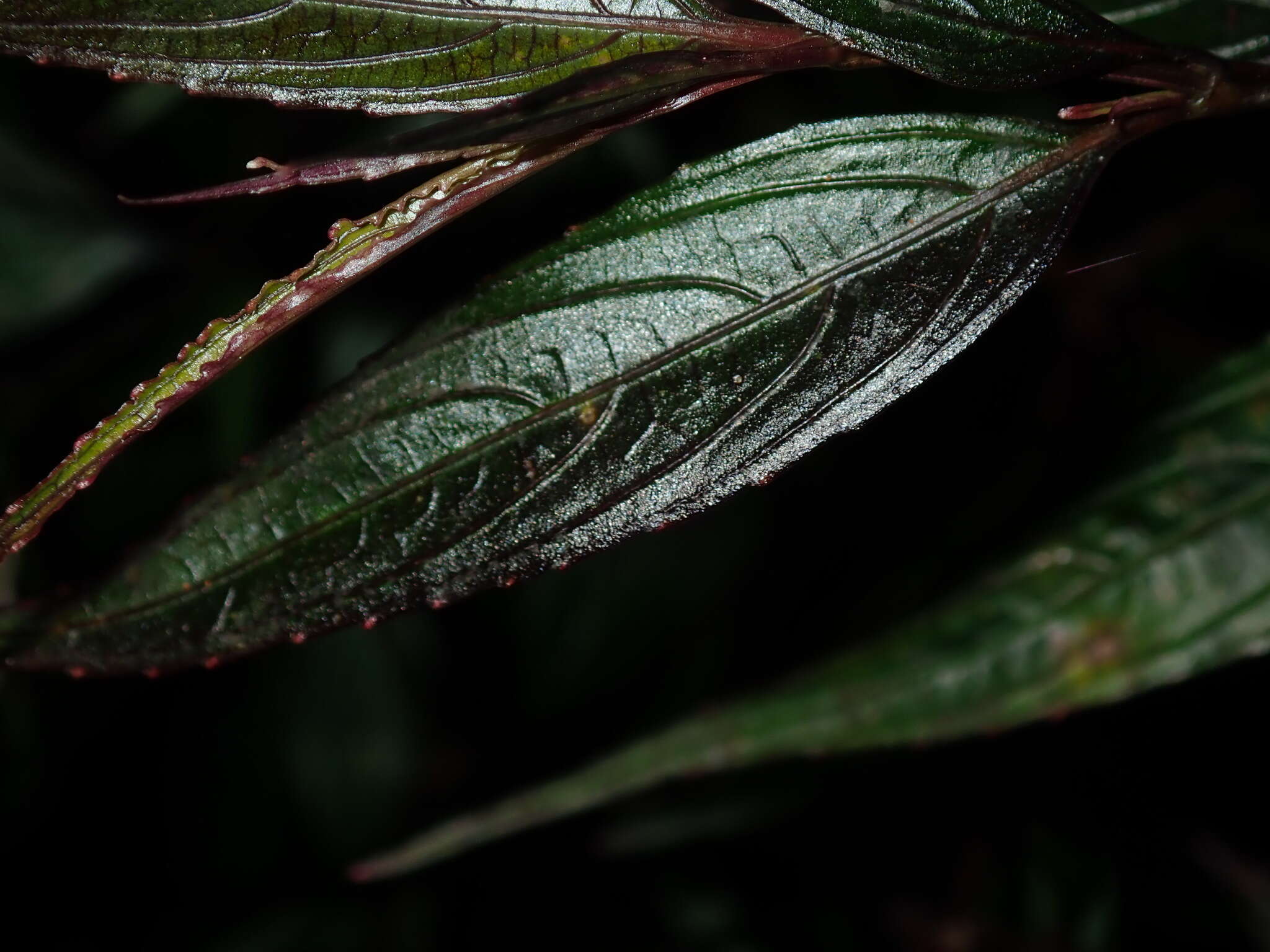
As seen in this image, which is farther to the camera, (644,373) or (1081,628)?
(1081,628)

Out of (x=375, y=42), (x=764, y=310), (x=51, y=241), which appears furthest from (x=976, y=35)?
(x=51, y=241)

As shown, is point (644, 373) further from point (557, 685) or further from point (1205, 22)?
point (557, 685)

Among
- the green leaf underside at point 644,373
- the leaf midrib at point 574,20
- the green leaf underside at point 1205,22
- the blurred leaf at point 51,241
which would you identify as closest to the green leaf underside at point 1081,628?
the green leaf underside at point 1205,22

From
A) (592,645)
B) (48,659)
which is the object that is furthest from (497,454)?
(592,645)

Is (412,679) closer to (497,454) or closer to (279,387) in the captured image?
(279,387)

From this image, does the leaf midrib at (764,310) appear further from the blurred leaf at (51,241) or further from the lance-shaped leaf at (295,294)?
the blurred leaf at (51,241)

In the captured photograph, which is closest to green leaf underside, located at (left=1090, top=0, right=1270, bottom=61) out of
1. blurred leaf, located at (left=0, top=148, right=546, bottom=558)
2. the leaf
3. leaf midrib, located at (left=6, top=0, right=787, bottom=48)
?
the leaf

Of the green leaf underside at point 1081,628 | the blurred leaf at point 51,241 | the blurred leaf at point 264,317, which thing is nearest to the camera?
the blurred leaf at point 264,317
